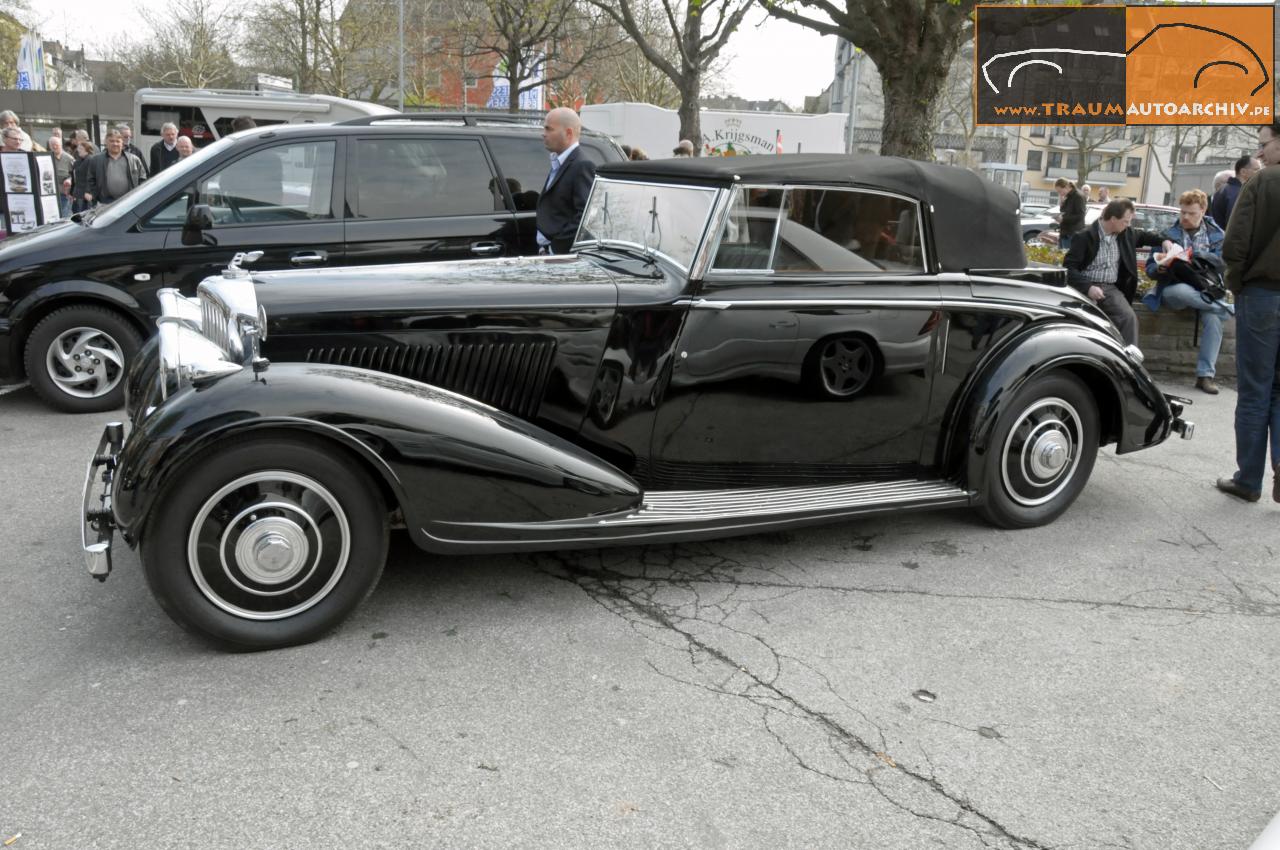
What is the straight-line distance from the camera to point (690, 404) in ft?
13.2

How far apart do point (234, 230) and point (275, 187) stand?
1.29 feet

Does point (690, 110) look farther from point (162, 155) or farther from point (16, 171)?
point (16, 171)

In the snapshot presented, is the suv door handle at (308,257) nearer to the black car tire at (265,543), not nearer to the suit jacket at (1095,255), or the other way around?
the black car tire at (265,543)

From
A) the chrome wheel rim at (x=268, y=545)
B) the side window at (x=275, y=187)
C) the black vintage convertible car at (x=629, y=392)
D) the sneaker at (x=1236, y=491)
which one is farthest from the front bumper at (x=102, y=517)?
the sneaker at (x=1236, y=491)

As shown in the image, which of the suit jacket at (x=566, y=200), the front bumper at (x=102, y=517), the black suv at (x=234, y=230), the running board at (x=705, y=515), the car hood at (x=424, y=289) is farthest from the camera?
the black suv at (x=234, y=230)

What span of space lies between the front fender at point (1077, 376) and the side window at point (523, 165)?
3.52 meters

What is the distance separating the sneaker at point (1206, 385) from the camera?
848 centimetres

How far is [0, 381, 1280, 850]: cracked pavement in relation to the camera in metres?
2.52

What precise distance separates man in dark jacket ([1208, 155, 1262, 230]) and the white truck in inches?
537

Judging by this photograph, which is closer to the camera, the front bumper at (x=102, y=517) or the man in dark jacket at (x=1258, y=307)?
the front bumper at (x=102, y=517)

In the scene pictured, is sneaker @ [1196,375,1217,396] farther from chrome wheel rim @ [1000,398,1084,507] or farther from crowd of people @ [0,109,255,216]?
crowd of people @ [0,109,255,216]

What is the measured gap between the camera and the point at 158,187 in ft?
21.4

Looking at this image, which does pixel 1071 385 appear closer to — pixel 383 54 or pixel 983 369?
pixel 983 369

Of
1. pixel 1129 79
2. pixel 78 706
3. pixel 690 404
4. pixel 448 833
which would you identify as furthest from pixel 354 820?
pixel 1129 79
